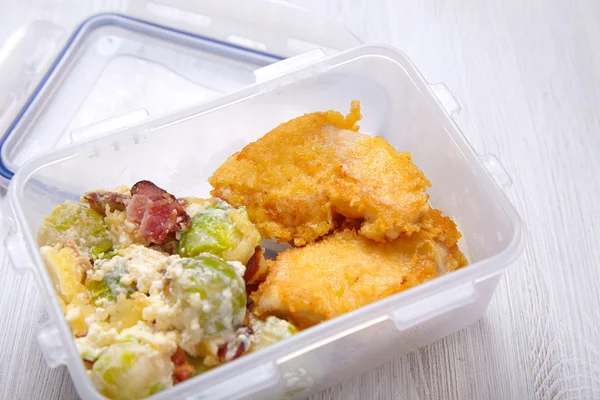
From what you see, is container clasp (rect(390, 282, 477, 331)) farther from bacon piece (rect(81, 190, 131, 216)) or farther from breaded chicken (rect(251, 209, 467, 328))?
bacon piece (rect(81, 190, 131, 216))

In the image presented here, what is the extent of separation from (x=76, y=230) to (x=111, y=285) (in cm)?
15

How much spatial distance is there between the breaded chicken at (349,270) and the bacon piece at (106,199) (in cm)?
29

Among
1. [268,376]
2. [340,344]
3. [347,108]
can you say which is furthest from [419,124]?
[268,376]

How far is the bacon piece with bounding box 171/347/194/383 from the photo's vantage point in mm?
1057

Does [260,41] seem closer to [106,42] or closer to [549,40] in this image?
[106,42]

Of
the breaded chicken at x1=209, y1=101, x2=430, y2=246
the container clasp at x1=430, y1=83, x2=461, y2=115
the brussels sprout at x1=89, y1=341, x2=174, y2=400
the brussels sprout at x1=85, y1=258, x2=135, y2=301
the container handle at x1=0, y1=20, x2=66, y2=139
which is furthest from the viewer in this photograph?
the container handle at x1=0, y1=20, x2=66, y2=139

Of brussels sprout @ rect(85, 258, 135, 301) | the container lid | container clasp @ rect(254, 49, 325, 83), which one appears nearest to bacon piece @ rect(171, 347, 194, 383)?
brussels sprout @ rect(85, 258, 135, 301)

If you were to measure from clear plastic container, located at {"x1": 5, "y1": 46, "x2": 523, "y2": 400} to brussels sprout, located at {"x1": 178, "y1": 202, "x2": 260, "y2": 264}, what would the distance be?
0.72 feet

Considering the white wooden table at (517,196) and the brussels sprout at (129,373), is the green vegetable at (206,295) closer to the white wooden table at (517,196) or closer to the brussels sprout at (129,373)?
the brussels sprout at (129,373)

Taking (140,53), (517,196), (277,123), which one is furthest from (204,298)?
(140,53)

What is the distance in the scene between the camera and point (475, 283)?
3.75 feet

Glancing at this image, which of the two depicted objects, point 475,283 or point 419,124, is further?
point 419,124

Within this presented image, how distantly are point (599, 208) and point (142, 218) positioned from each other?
A: 3.26 ft

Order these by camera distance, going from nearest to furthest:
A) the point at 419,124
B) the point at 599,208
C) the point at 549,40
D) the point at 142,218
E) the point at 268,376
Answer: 1. the point at 268,376
2. the point at 142,218
3. the point at 419,124
4. the point at 599,208
5. the point at 549,40
